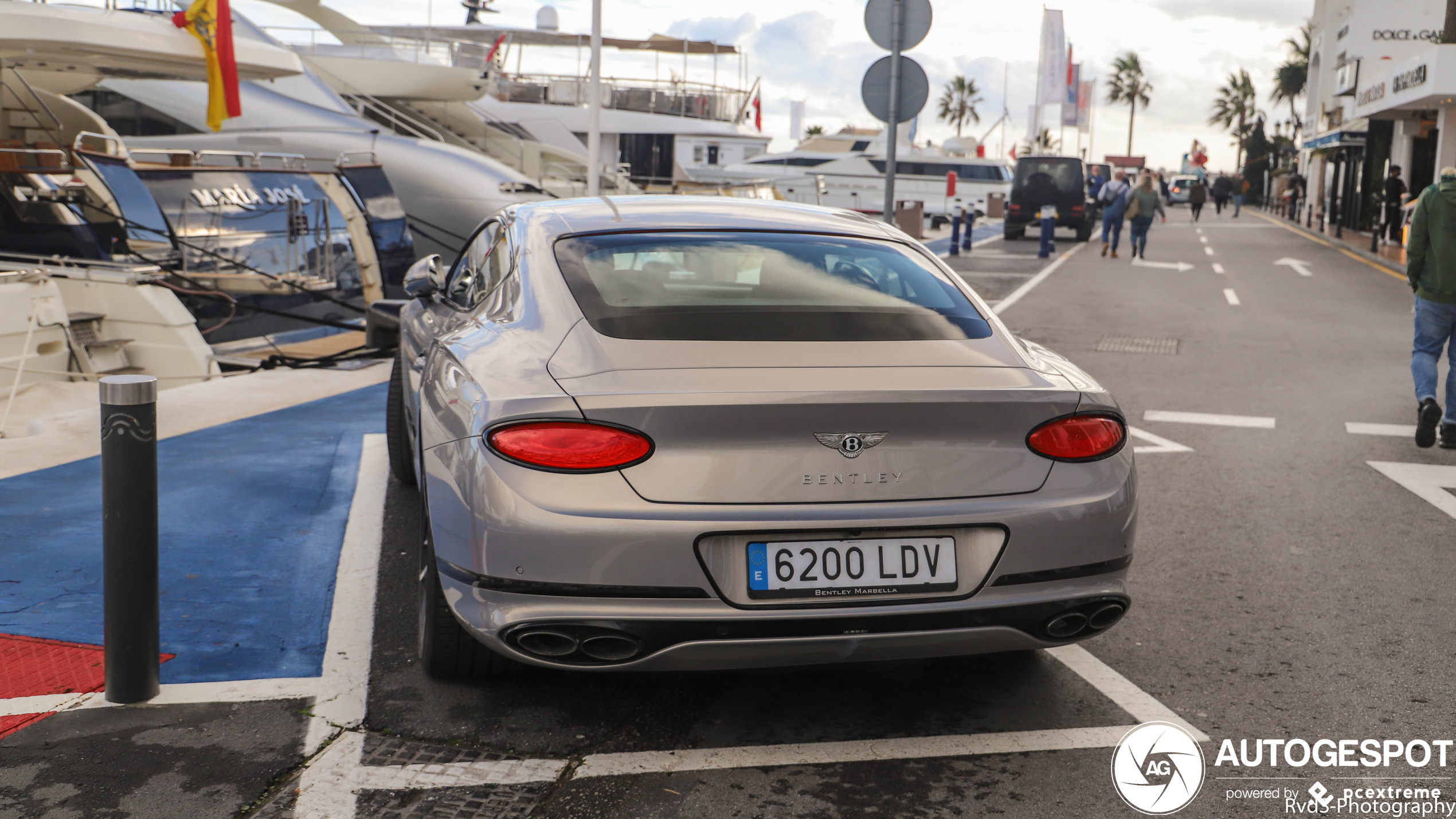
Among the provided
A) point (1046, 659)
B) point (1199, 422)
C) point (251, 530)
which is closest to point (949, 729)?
point (1046, 659)

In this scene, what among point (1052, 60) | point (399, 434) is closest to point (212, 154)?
point (399, 434)

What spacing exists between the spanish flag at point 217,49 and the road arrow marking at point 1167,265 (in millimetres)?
16000

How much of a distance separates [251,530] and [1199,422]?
6154mm

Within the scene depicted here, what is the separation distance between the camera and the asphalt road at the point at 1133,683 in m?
3.18

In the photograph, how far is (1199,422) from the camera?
28.3 feet

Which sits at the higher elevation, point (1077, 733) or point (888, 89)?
point (888, 89)

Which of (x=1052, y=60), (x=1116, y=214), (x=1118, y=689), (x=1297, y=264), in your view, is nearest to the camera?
(x=1118, y=689)

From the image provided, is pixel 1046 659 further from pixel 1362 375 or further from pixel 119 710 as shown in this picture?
pixel 1362 375

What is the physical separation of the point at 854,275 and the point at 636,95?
36.1m

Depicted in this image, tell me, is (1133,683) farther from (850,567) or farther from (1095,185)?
(1095,185)

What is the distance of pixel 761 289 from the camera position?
392 centimetres

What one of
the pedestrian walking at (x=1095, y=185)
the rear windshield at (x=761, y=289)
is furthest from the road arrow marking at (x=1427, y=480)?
the pedestrian walking at (x=1095, y=185)

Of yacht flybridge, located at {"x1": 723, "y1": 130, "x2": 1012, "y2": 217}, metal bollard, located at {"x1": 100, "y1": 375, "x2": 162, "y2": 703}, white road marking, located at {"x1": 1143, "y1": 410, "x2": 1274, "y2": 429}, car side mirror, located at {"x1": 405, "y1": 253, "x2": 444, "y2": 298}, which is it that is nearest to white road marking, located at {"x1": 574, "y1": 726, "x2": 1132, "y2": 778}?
metal bollard, located at {"x1": 100, "y1": 375, "x2": 162, "y2": 703}

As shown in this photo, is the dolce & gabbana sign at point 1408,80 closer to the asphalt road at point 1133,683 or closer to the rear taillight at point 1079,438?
the asphalt road at point 1133,683
